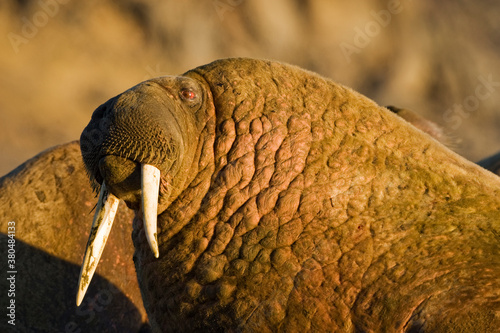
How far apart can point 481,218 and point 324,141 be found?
101 centimetres

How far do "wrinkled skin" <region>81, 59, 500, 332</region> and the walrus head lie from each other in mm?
10

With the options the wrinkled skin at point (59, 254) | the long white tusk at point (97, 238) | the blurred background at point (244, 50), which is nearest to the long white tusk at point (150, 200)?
the long white tusk at point (97, 238)

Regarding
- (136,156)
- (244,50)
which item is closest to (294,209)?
(136,156)

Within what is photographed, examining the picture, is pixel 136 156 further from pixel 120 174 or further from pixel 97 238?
pixel 97 238

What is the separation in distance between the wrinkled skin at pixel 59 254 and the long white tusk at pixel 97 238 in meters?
2.06

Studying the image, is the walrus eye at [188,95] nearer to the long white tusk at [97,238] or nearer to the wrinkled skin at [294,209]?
the wrinkled skin at [294,209]

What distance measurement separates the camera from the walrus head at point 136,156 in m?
3.40

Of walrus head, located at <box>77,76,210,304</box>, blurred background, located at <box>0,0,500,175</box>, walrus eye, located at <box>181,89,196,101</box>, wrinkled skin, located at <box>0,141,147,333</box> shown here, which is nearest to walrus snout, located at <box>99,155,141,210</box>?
walrus head, located at <box>77,76,210,304</box>

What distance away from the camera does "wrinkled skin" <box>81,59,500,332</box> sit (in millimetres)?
3191

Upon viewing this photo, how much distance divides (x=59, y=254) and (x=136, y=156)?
295 centimetres

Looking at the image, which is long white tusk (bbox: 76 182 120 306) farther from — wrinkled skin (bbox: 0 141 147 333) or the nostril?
wrinkled skin (bbox: 0 141 147 333)

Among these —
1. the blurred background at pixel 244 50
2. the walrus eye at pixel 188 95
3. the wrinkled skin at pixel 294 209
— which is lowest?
the wrinkled skin at pixel 294 209

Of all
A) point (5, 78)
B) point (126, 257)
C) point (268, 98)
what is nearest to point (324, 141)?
point (268, 98)

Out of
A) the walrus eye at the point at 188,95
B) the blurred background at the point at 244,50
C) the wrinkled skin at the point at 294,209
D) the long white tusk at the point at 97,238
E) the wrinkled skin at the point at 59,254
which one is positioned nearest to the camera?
the wrinkled skin at the point at 294,209
